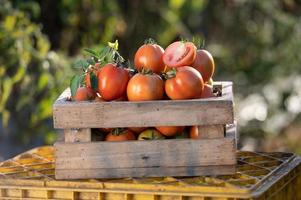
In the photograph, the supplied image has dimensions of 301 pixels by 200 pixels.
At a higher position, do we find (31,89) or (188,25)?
(188,25)

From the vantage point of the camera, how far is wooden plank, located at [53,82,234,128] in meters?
2.49

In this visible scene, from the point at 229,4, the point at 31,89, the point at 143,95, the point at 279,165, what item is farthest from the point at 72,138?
the point at 229,4

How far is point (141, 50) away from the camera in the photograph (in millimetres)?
2631

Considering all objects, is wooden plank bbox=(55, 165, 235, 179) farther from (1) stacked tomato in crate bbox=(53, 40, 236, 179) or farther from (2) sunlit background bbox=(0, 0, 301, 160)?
(2) sunlit background bbox=(0, 0, 301, 160)

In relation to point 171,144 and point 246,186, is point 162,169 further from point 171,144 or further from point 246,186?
point 246,186

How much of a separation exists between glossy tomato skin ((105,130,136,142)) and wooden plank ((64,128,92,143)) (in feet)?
0.23

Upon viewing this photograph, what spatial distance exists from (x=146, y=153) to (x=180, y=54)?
35cm

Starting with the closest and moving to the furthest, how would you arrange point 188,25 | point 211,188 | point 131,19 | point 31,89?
point 211,188 → point 31,89 → point 131,19 → point 188,25

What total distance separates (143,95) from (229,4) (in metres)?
4.12

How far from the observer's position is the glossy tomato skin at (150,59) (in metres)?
2.61

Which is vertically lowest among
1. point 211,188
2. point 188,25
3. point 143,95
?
point 211,188

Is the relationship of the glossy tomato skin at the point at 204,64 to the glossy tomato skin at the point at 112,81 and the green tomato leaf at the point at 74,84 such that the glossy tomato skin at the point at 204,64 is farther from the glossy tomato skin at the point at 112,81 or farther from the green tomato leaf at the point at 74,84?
the green tomato leaf at the point at 74,84

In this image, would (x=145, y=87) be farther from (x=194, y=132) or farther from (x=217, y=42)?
(x=217, y=42)

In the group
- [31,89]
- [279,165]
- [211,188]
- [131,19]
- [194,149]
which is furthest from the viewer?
[131,19]
